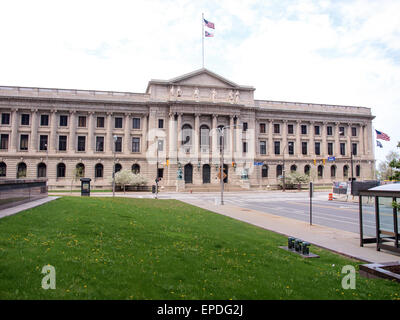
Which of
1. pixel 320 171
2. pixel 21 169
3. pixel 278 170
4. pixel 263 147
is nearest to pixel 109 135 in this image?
pixel 21 169

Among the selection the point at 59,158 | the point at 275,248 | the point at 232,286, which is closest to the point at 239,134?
the point at 59,158

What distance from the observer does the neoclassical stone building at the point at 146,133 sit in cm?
5678

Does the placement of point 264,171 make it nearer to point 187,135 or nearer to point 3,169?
point 187,135

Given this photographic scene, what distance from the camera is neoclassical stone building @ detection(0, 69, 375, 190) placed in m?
56.8

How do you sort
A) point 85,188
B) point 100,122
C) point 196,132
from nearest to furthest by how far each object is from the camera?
point 85,188
point 100,122
point 196,132

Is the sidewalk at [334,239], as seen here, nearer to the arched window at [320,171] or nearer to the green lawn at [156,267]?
the green lawn at [156,267]

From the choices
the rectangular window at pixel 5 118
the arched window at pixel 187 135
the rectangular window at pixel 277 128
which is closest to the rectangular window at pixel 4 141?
the rectangular window at pixel 5 118

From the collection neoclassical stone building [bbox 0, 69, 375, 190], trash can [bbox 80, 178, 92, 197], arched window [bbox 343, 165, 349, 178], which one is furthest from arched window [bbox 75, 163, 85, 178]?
arched window [bbox 343, 165, 349, 178]

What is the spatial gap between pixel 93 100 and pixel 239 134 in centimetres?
3044

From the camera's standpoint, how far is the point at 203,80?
62.2 m

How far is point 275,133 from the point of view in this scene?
229ft

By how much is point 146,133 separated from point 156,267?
2206 inches

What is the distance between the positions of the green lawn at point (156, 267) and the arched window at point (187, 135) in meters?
49.5

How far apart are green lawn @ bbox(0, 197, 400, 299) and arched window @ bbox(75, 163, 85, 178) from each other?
4616 cm
